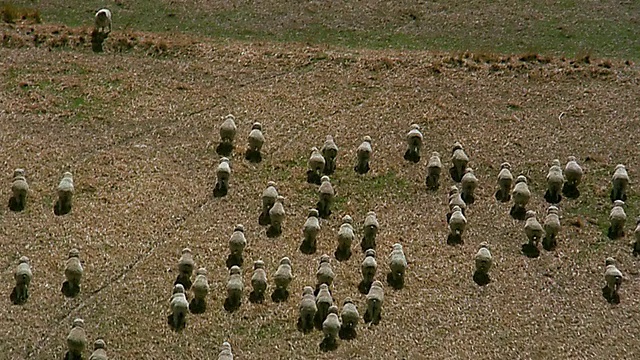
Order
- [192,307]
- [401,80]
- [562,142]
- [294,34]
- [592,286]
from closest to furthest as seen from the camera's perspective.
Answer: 1. [192,307]
2. [592,286]
3. [562,142]
4. [401,80]
5. [294,34]

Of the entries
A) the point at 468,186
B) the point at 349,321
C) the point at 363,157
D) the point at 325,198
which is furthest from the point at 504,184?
the point at 349,321

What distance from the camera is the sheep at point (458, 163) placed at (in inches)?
824

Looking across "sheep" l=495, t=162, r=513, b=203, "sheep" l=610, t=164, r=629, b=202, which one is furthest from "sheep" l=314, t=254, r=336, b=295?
"sheep" l=610, t=164, r=629, b=202

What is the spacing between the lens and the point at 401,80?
24609mm

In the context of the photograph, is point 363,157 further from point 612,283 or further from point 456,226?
point 612,283

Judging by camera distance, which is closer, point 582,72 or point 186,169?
point 186,169

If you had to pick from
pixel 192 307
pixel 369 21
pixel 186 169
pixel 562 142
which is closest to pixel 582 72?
pixel 562 142

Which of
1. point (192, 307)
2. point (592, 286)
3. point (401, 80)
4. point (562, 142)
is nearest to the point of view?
point (192, 307)

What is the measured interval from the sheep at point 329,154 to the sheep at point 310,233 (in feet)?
7.34

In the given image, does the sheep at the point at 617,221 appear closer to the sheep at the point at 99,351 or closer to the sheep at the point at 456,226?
the sheep at the point at 456,226

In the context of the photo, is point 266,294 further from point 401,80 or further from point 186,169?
point 401,80

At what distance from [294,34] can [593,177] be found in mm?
9514

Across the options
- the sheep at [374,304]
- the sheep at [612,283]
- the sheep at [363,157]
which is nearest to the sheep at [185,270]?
the sheep at [374,304]

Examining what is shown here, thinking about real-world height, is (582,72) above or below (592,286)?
above
